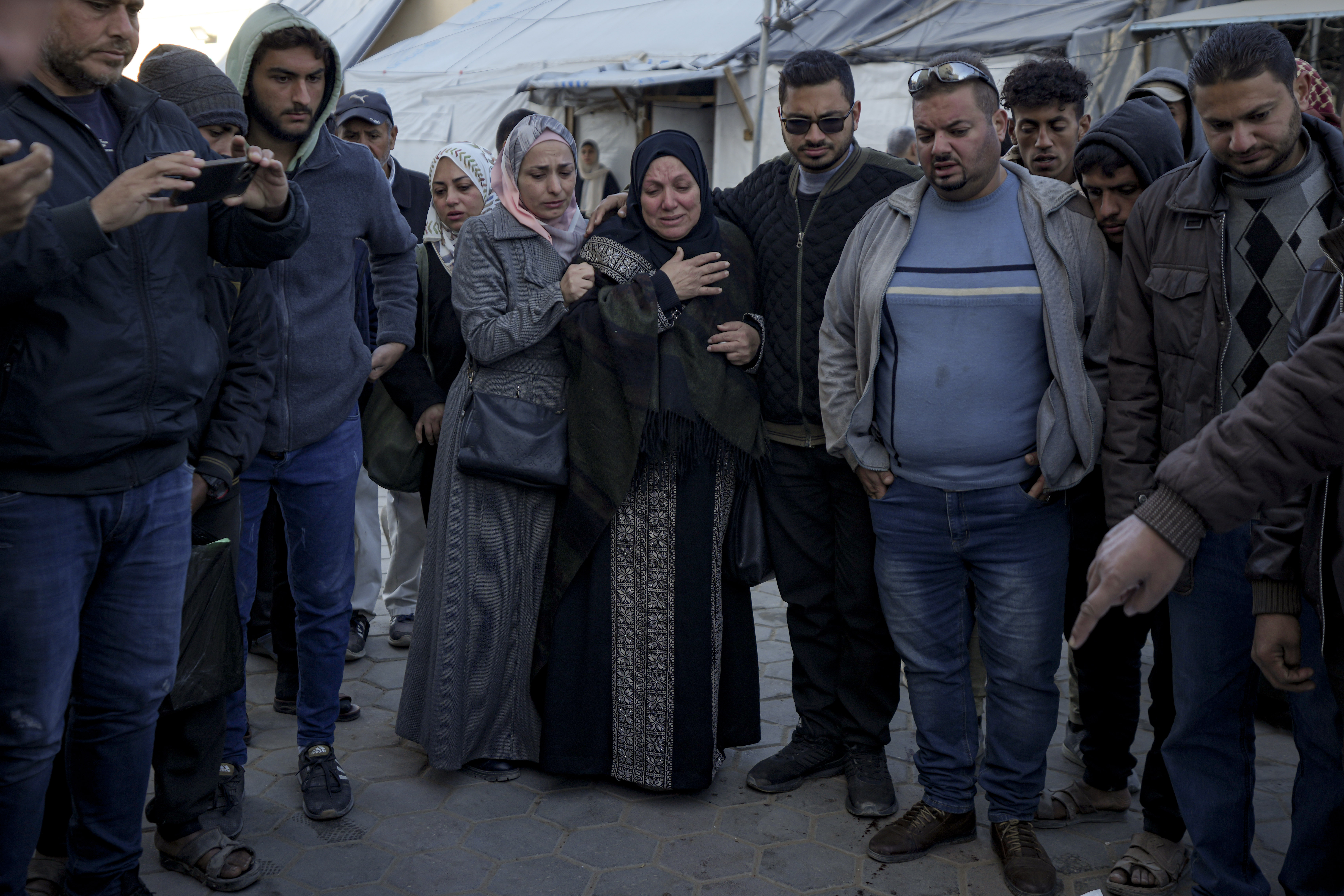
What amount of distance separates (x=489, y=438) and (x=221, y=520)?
848 mm

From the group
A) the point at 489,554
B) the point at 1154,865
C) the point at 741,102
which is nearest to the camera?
the point at 1154,865

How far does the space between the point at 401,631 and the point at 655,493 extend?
2.00m

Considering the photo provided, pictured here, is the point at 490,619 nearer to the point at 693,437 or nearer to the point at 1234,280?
the point at 693,437

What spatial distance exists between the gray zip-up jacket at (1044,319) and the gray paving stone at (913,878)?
1.17m

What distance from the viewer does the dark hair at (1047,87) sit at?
3.72 metres

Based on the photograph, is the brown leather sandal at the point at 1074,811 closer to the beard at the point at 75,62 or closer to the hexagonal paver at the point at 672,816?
the hexagonal paver at the point at 672,816

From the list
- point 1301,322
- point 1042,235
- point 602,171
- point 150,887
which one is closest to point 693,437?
point 1042,235

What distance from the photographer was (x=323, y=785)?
11.7 ft

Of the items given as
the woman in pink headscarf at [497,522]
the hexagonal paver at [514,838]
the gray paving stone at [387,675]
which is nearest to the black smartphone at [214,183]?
the woman in pink headscarf at [497,522]

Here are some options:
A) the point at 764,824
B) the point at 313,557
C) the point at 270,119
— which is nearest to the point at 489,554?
the point at 313,557

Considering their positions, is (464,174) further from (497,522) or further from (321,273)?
(497,522)

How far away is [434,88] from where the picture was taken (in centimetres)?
1415

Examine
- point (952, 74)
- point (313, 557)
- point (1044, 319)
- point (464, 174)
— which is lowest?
point (313, 557)

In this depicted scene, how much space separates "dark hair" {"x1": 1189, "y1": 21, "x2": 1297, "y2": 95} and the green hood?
2.33 meters
